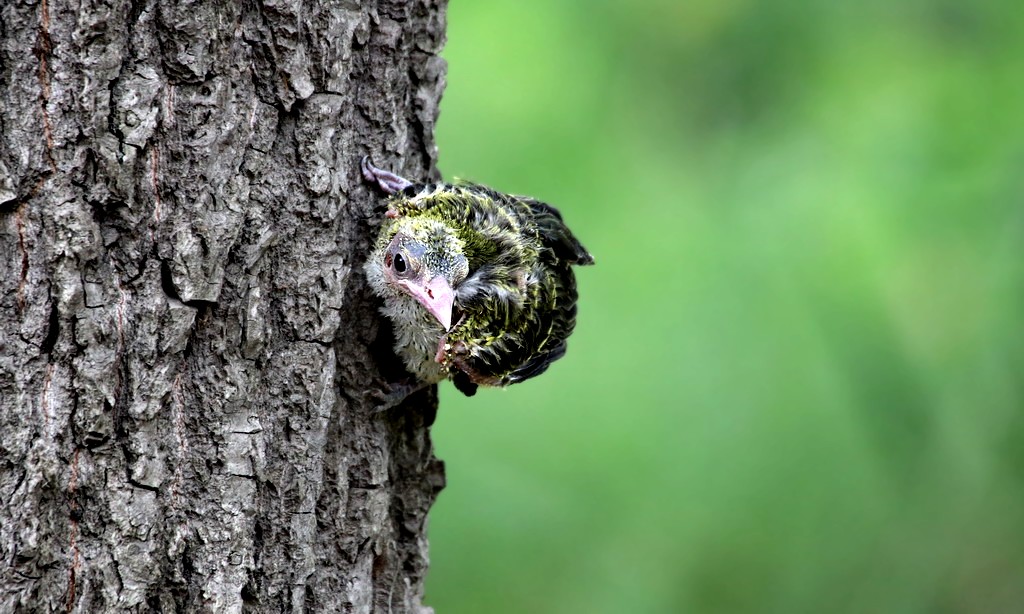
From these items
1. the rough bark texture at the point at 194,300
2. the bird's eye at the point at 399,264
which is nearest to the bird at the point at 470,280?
the bird's eye at the point at 399,264

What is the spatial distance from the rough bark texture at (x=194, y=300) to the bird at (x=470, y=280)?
0.13 meters

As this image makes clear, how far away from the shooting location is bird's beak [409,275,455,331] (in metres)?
2.88

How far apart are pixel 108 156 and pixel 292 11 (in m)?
0.59

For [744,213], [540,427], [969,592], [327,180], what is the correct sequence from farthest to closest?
[744,213] < [540,427] < [969,592] < [327,180]

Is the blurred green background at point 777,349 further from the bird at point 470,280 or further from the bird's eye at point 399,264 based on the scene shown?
the bird's eye at point 399,264

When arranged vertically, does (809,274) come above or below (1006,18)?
below

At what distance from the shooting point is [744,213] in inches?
197

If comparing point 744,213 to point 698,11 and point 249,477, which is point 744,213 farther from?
point 249,477

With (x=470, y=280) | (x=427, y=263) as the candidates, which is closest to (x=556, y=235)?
(x=470, y=280)

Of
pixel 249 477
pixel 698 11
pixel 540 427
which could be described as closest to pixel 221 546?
pixel 249 477

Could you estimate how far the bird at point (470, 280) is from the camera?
282cm

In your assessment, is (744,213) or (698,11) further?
(698,11)

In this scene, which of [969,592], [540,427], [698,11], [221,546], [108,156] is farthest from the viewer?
[698,11]

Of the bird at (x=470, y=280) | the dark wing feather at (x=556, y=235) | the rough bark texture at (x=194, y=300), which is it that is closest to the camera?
the rough bark texture at (x=194, y=300)
